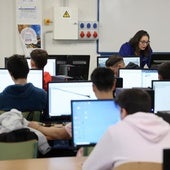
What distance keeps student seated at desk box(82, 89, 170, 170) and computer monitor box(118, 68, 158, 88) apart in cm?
297

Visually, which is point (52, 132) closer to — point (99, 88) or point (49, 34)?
point (99, 88)

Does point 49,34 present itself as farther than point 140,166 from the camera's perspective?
Yes

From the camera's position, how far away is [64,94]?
414cm

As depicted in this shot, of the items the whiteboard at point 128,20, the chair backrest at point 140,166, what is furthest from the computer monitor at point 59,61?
the chair backrest at point 140,166

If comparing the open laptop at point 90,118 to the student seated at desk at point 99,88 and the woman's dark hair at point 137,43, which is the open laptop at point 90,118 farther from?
the woman's dark hair at point 137,43

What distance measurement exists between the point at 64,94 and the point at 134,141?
208 centimetres

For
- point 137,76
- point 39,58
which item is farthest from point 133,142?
point 39,58

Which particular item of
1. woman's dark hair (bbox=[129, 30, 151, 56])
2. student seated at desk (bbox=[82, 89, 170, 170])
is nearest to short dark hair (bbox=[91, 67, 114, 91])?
student seated at desk (bbox=[82, 89, 170, 170])

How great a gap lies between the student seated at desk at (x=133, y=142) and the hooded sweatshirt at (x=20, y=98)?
179 cm

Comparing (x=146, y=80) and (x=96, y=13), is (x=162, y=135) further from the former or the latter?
(x=96, y=13)

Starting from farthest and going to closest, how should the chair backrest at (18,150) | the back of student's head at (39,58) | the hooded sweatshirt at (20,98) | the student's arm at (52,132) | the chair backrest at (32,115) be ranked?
the back of student's head at (39,58) → the hooded sweatshirt at (20,98) → the chair backrest at (32,115) → the student's arm at (52,132) → the chair backrest at (18,150)

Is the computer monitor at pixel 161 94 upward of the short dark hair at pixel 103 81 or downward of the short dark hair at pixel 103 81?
downward

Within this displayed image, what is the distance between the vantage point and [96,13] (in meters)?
8.20

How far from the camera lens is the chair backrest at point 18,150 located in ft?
9.52
